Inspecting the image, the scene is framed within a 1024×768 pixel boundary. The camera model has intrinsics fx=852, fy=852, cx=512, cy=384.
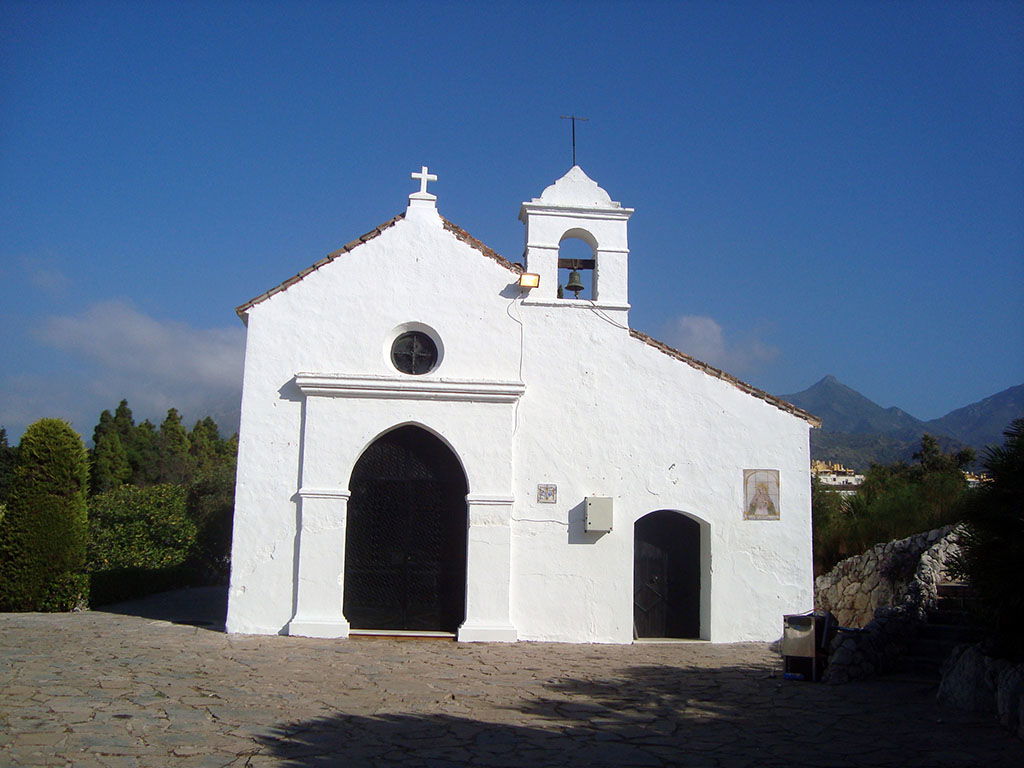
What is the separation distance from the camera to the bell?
15.6 m

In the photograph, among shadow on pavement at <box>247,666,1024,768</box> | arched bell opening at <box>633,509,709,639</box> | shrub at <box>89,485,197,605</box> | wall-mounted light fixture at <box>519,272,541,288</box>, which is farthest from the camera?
shrub at <box>89,485,197,605</box>

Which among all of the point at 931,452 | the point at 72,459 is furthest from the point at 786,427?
the point at 931,452

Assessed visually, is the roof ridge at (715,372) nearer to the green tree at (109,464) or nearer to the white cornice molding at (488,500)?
the white cornice molding at (488,500)

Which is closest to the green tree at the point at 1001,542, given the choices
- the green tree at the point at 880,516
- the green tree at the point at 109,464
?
the green tree at the point at 880,516

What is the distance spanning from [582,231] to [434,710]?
9.27 metres

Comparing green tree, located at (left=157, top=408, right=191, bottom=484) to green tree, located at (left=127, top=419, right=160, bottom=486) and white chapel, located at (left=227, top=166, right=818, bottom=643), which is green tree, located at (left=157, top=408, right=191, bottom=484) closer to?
green tree, located at (left=127, top=419, right=160, bottom=486)

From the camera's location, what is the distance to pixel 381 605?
14016 millimetres

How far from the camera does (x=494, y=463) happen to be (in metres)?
14.2

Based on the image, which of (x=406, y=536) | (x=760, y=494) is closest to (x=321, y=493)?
(x=406, y=536)

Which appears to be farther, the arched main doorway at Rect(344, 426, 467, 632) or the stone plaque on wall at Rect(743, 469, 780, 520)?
the stone plaque on wall at Rect(743, 469, 780, 520)

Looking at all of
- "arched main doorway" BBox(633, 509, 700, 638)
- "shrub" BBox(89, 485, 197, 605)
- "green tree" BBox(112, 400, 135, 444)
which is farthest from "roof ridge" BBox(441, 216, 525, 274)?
"green tree" BBox(112, 400, 135, 444)

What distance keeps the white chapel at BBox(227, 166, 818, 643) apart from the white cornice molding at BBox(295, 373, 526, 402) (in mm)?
37

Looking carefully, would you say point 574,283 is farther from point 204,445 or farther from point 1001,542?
point 204,445

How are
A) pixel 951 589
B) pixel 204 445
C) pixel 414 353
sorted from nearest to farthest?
1. pixel 951 589
2. pixel 414 353
3. pixel 204 445
